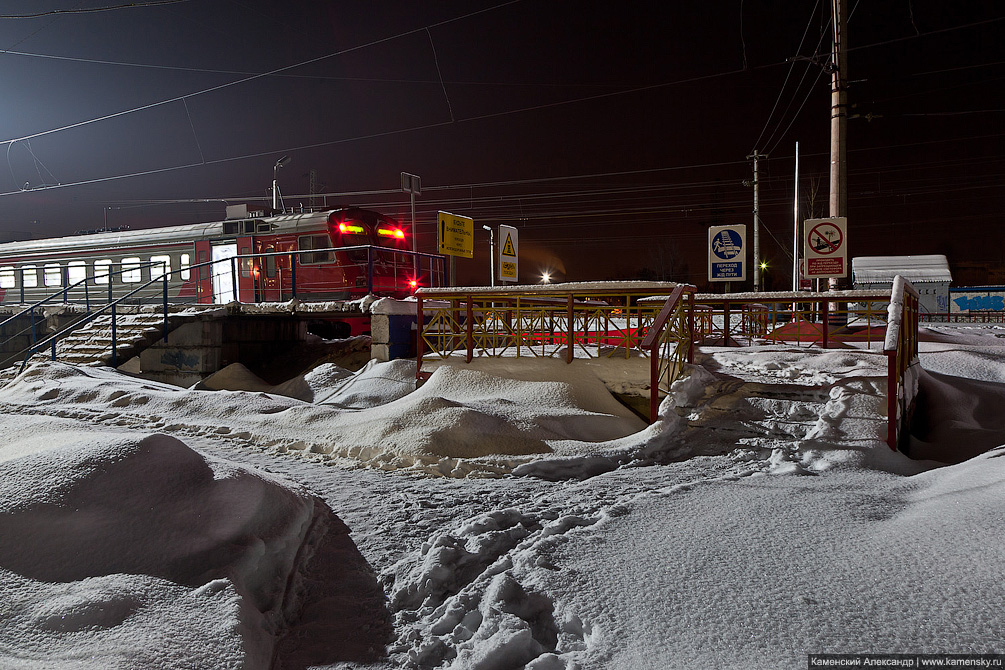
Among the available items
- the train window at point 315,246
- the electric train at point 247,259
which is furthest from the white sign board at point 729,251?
the train window at point 315,246

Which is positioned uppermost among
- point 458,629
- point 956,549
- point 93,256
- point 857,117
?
point 857,117

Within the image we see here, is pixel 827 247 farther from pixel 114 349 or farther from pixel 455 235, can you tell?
pixel 114 349

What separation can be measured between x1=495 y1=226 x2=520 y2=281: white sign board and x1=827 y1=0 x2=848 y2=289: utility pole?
7.03 m

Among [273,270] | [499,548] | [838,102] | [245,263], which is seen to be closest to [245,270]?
[245,263]

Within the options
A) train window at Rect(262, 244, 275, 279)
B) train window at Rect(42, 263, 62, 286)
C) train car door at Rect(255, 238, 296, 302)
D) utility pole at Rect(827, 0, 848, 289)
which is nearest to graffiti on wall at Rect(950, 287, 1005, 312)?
utility pole at Rect(827, 0, 848, 289)

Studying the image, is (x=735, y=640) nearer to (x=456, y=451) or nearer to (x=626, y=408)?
(x=456, y=451)

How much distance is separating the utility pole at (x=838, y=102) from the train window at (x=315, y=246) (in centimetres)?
1175

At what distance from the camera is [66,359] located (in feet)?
37.5

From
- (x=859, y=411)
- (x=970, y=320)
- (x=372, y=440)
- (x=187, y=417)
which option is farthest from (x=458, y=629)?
(x=970, y=320)

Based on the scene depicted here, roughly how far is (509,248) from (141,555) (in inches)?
477

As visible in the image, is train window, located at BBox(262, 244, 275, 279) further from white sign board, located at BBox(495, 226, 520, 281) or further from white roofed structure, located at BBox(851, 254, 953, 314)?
white roofed structure, located at BBox(851, 254, 953, 314)

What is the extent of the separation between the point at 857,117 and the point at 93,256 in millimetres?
21566

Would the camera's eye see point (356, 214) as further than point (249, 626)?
Yes

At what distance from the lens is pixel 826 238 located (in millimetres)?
11453
